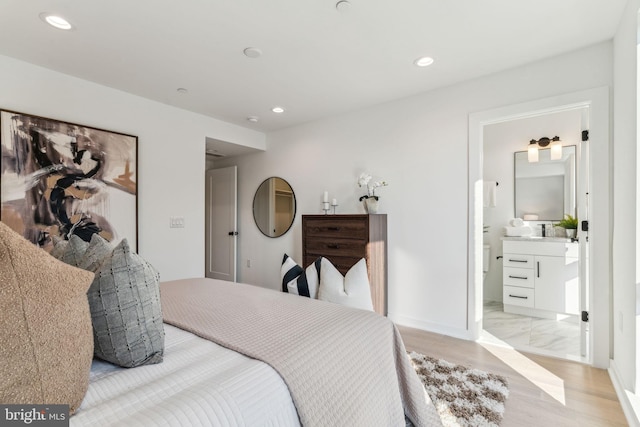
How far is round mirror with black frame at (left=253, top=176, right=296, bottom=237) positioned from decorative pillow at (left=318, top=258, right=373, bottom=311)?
6.71 feet

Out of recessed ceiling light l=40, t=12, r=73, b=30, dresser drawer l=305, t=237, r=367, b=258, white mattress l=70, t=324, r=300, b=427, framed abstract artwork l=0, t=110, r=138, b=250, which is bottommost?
white mattress l=70, t=324, r=300, b=427

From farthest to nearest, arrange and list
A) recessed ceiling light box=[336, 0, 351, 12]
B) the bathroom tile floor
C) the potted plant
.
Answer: the potted plant → the bathroom tile floor → recessed ceiling light box=[336, 0, 351, 12]

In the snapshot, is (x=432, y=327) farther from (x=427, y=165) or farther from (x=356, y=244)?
(x=427, y=165)

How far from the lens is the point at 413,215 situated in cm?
305

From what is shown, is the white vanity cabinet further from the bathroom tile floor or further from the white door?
the white door

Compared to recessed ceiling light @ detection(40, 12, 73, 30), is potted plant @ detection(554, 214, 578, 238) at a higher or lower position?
lower

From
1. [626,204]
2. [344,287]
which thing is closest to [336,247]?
[344,287]

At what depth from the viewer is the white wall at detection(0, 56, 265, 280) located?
94.8 inches

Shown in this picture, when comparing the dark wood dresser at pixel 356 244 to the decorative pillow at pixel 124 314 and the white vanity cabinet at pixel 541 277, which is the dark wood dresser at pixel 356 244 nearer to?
the white vanity cabinet at pixel 541 277

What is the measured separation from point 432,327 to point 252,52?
2968 millimetres

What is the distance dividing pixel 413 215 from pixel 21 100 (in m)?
3.58

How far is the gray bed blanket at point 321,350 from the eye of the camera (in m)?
0.97

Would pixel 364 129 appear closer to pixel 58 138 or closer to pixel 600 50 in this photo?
pixel 600 50

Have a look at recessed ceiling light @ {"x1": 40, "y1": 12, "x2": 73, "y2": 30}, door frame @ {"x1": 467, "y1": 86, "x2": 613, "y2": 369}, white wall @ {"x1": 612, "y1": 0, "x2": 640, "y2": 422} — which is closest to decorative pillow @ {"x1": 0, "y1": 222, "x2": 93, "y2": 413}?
recessed ceiling light @ {"x1": 40, "y1": 12, "x2": 73, "y2": 30}
